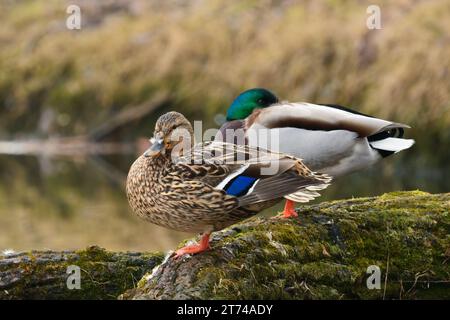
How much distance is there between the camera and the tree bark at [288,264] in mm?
4191

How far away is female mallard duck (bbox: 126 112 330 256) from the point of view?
4230 millimetres

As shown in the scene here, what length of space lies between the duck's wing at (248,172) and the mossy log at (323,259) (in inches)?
11.4

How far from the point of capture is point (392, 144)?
638cm

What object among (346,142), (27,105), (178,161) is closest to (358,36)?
(27,105)

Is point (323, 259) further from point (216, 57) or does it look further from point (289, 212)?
point (216, 57)

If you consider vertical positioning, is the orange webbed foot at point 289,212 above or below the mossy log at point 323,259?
above

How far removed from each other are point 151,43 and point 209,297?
21.1 meters

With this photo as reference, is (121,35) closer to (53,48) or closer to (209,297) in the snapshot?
(53,48)

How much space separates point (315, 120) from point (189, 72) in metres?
17.0

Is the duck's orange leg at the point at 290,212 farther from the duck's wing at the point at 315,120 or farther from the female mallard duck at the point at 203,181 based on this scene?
the duck's wing at the point at 315,120

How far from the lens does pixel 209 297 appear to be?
13.2 feet

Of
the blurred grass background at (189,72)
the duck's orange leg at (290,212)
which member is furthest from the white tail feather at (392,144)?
the blurred grass background at (189,72)

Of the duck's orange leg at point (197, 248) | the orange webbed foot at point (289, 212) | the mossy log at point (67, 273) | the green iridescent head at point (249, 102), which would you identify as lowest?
the mossy log at point (67, 273)

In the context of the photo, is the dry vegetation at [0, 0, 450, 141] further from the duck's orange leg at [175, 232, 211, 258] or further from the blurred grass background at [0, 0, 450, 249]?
the duck's orange leg at [175, 232, 211, 258]
